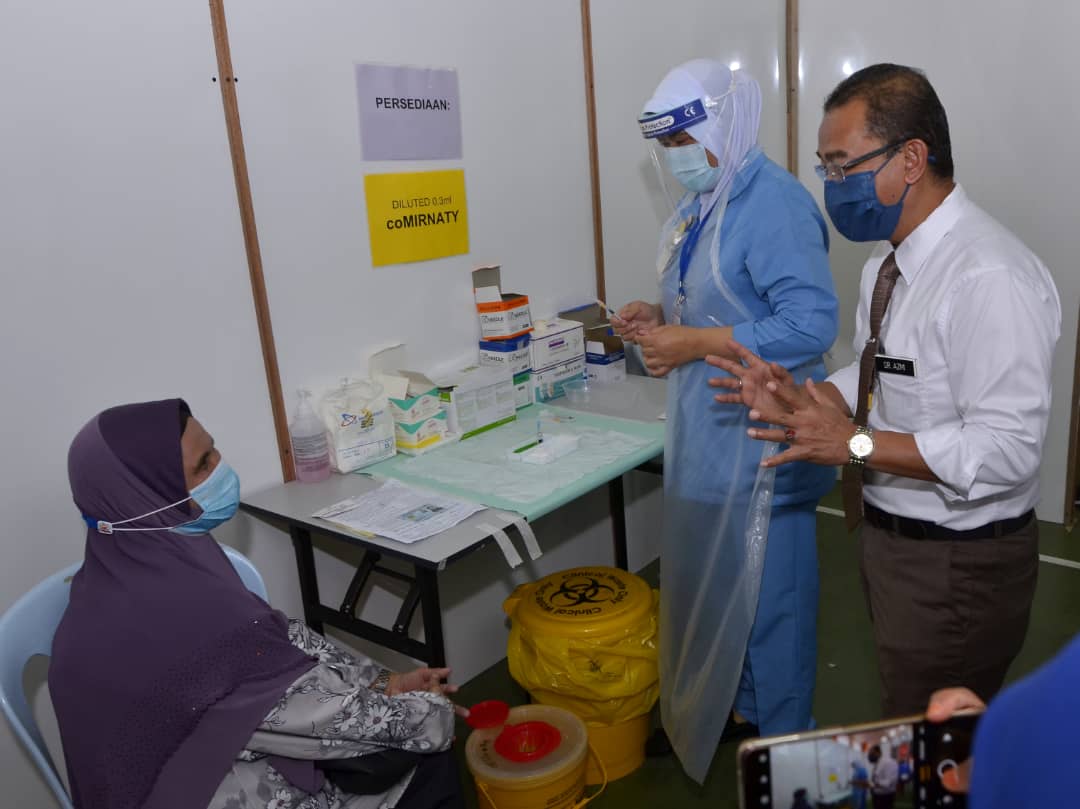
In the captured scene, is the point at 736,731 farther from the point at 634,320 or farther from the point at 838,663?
the point at 634,320

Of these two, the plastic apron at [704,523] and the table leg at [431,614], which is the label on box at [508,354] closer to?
the plastic apron at [704,523]

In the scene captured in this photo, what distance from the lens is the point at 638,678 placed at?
219 centimetres

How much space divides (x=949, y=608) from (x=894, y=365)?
0.43 meters

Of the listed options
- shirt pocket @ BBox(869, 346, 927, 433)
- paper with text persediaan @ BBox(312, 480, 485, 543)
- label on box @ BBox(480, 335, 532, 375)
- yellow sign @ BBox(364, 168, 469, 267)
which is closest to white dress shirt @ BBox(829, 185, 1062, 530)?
shirt pocket @ BBox(869, 346, 927, 433)

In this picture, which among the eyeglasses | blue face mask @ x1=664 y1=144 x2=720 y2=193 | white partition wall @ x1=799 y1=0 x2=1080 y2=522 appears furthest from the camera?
white partition wall @ x1=799 y1=0 x2=1080 y2=522

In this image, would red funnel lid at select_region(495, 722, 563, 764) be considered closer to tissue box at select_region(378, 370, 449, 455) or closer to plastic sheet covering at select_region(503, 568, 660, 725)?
plastic sheet covering at select_region(503, 568, 660, 725)

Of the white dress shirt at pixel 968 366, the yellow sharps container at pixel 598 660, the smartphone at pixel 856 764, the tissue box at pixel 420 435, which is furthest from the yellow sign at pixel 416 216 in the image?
the smartphone at pixel 856 764

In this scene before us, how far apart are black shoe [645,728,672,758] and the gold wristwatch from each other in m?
1.24

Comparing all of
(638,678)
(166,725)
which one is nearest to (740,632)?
(638,678)

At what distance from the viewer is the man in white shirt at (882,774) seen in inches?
31.2

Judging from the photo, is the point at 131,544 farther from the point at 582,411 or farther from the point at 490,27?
the point at 490,27

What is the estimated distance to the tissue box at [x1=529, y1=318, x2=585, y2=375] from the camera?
2670mm

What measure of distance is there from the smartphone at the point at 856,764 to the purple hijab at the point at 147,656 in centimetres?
83

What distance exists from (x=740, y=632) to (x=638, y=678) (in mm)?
293
